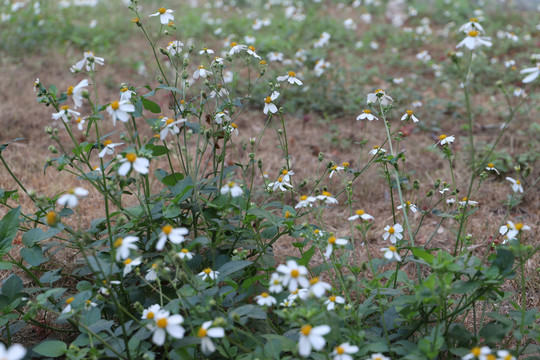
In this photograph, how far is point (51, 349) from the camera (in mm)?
1395

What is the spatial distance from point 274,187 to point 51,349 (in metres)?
0.93

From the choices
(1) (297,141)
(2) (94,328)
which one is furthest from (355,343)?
(1) (297,141)

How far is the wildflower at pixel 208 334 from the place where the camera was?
1150 millimetres

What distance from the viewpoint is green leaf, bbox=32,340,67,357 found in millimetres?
1383

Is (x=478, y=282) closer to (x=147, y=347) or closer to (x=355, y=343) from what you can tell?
(x=355, y=343)

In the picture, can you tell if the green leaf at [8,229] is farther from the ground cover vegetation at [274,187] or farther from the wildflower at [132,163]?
the wildflower at [132,163]

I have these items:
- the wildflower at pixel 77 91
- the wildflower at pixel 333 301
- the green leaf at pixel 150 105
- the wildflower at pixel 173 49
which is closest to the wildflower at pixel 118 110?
the wildflower at pixel 77 91

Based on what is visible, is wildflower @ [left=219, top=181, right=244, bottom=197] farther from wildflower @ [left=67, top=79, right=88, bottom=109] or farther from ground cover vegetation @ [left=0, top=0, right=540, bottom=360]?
wildflower @ [left=67, top=79, right=88, bottom=109]

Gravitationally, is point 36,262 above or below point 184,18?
above

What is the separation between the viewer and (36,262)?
1.55 meters

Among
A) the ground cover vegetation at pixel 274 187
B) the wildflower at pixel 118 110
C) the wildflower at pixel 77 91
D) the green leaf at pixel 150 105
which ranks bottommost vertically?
the ground cover vegetation at pixel 274 187

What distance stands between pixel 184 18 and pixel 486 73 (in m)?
4.27

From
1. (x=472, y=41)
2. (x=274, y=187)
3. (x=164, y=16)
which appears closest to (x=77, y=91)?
(x=164, y=16)

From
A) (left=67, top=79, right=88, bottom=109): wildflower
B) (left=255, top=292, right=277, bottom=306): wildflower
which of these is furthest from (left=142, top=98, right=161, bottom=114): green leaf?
(left=255, top=292, right=277, bottom=306): wildflower
